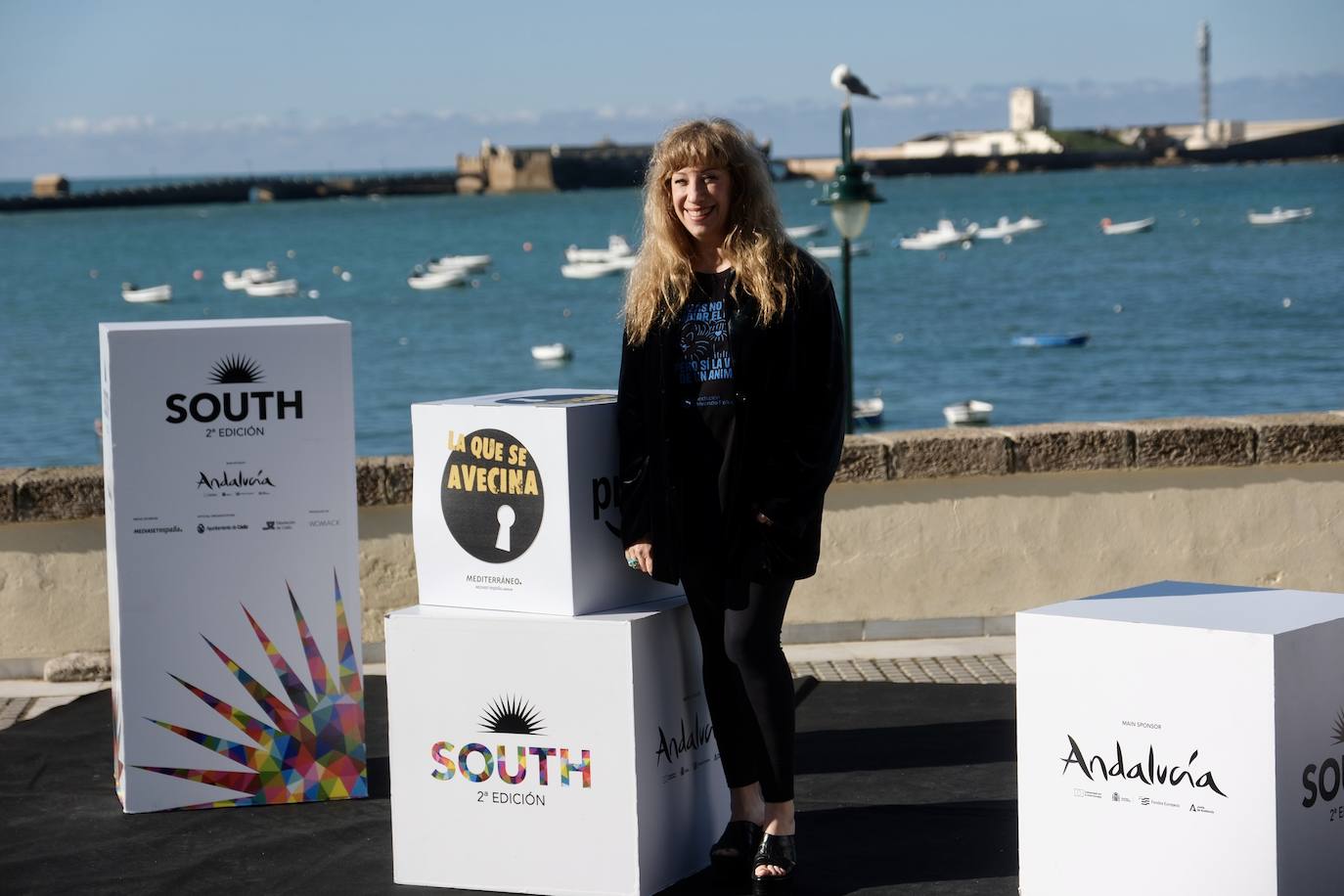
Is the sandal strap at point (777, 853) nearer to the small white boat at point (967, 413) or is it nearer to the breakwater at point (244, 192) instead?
the small white boat at point (967, 413)

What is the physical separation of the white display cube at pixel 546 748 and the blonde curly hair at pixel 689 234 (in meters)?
0.81

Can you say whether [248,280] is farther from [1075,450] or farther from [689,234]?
[689,234]

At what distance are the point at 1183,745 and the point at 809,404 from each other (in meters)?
1.17

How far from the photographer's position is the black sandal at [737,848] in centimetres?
454

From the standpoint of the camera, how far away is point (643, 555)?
173 inches

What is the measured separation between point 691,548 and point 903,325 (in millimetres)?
53685

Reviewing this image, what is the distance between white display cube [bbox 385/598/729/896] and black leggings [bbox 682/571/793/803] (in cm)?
13

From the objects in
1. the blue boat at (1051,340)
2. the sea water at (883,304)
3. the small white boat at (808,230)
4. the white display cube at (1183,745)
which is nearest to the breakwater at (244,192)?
the sea water at (883,304)

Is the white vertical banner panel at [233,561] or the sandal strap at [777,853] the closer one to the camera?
the sandal strap at [777,853]

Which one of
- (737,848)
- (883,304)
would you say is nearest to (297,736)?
(737,848)

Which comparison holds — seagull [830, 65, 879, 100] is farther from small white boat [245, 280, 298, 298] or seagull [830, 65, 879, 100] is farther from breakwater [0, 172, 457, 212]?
breakwater [0, 172, 457, 212]

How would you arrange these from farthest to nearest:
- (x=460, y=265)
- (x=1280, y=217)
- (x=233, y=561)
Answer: (x=1280, y=217), (x=460, y=265), (x=233, y=561)

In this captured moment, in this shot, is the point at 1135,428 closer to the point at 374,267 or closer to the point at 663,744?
the point at 663,744

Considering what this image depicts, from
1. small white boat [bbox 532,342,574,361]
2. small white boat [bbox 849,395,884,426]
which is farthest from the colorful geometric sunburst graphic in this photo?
small white boat [bbox 532,342,574,361]
